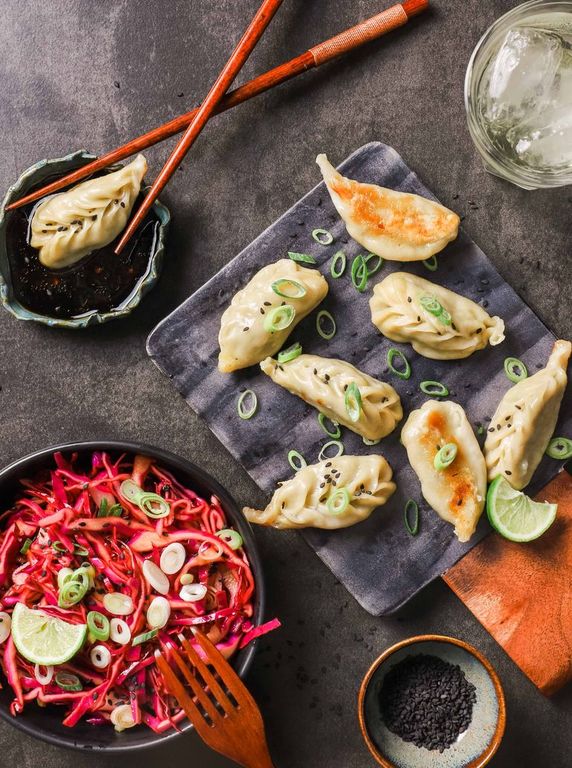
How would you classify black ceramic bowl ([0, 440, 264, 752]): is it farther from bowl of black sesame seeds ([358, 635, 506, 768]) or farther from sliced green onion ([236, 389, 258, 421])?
bowl of black sesame seeds ([358, 635, 506, 768])

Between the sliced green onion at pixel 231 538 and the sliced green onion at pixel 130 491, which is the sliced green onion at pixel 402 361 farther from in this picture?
the sliced green onion at pixel 130 491

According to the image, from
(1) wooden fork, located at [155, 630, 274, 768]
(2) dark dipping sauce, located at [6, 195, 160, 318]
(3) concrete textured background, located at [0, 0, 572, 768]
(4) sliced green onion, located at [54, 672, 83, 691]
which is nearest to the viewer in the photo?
(1) wooden fork, located at [155, 630, 274, 768]

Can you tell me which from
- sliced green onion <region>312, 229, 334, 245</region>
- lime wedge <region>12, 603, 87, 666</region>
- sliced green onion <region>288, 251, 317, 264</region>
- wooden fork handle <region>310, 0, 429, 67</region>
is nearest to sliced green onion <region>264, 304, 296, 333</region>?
sliced green onion <region>288, 251, 317, 264</region>

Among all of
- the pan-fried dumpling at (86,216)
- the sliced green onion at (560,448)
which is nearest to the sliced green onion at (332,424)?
the sliced green onion at (560,448)

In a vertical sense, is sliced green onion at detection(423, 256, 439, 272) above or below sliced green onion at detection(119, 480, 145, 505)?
above

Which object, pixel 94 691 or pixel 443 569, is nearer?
pixel 94 691

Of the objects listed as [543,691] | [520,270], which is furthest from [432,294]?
[543,691]

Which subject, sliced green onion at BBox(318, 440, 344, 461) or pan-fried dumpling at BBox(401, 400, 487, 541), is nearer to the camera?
pan-fried dumpling at BBox(401, 400, 487, 541)

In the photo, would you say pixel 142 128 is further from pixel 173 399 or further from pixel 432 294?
pixel 432 294
